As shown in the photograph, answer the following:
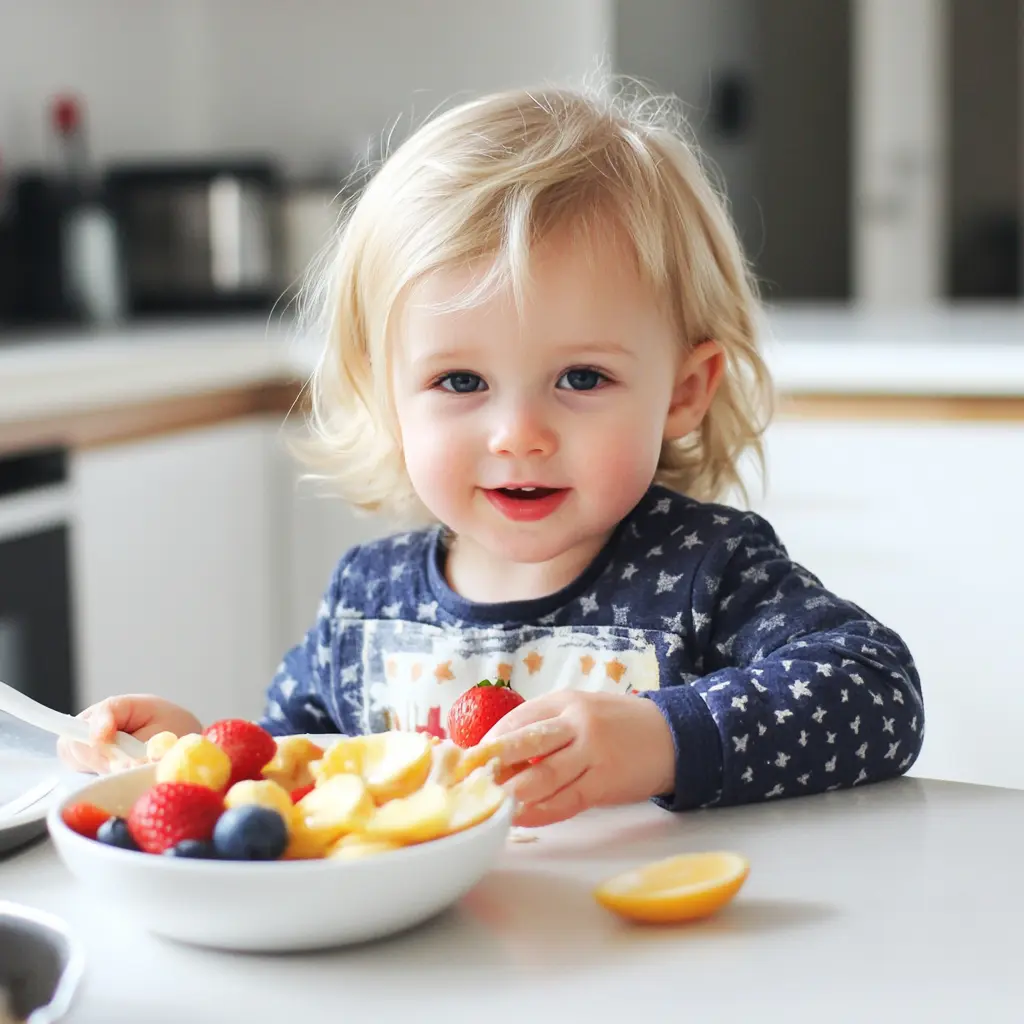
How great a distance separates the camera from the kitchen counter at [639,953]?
1.93 ft

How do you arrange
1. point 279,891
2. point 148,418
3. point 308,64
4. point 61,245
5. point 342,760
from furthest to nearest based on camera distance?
point 308,64
point 61,245
point 148,418
point 342,760
point 279,891

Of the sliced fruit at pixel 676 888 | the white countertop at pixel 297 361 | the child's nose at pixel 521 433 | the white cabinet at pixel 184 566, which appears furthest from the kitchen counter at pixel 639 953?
the white cabinet at pixel 184 566

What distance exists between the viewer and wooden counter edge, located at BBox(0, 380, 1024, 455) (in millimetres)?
2092

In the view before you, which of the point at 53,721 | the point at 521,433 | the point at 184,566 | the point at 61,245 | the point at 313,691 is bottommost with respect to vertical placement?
the point at 184,566

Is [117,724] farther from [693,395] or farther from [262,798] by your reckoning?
[693,395]

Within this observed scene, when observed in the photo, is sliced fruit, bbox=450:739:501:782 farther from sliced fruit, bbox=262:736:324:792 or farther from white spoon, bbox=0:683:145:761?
white spoon, bbox=0:683:145:761

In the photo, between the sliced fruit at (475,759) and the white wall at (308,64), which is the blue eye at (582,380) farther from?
the white wall at (308,64)

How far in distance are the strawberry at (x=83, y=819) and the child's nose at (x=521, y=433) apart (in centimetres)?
43

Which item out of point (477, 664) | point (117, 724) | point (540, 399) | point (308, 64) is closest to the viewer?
point (117, 724)

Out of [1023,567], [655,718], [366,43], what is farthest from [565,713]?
[366,43]

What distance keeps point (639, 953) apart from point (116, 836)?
218 millimetres

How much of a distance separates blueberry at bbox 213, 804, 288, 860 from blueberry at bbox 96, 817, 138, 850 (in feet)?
0.13

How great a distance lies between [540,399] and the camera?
105 cm

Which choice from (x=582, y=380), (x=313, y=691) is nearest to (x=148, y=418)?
(x=313, y=691)
